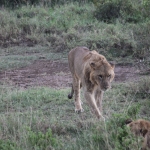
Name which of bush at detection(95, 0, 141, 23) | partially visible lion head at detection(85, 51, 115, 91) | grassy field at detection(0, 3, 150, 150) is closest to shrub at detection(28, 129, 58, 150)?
grassy field at detection(0, 3, 150, 150)

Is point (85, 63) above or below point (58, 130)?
above

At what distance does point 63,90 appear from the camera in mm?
8578

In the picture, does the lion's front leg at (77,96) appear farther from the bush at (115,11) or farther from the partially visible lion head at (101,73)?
the bush at (115,11)

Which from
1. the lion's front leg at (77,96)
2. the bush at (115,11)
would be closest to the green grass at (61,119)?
the lion's front leg at (77,96)

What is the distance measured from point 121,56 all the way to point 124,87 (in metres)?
2.82

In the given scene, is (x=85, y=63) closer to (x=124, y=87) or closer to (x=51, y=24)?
(x=124, y=87)

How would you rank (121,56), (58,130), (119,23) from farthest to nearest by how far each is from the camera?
1. (119,23)
2. (121,56)
3. (58,130)

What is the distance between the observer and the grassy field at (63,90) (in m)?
5.26

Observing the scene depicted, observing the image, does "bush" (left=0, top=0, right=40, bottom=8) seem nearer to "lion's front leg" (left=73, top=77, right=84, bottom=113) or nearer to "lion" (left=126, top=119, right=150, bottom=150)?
"lion's front leg" (left=73, top=77, right=84, bottom=113)

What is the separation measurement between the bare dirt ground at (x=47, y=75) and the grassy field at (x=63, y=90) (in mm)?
349

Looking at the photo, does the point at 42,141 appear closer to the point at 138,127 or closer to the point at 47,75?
the point at 138,127

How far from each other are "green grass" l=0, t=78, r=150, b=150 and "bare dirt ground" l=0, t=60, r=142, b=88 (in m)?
0.67

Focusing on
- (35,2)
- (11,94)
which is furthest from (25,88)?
(35,2)

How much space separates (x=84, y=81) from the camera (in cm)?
702
